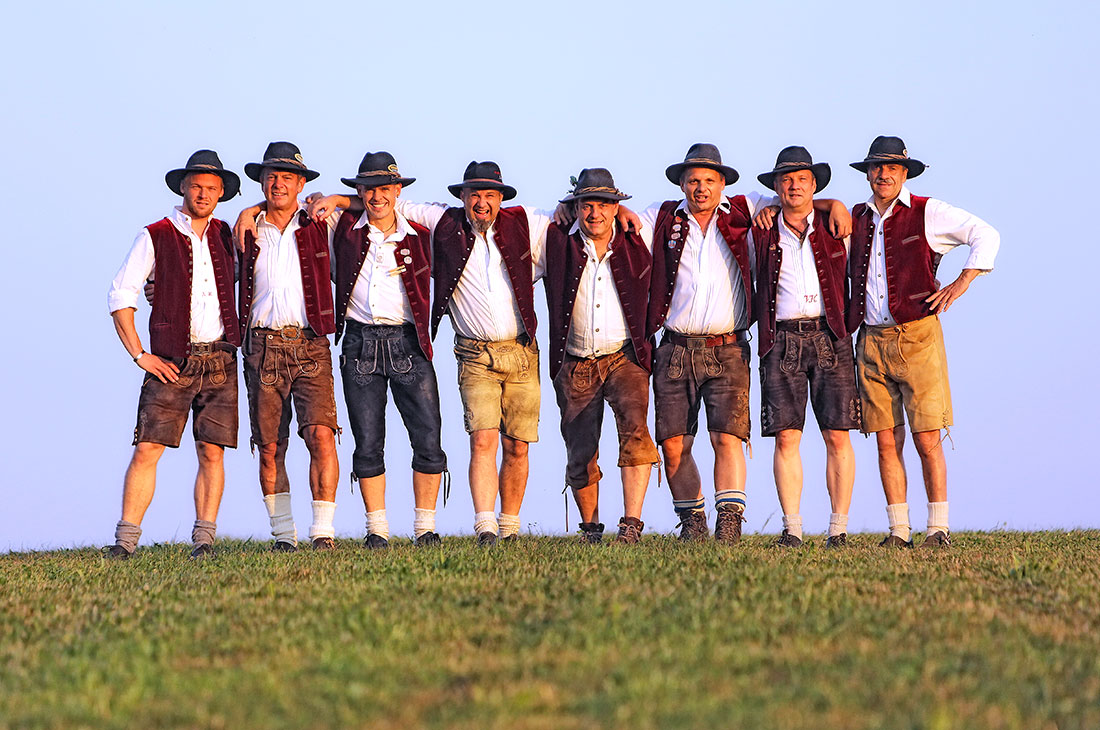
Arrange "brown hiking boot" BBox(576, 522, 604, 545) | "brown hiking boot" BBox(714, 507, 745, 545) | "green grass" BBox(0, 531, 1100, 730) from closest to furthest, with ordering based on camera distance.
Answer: "green grass" BBox(0, 531, 1100, 730) < "brown hiking boot" BBox(714, 507, 745, 545) < "brown hiking boot" BBox(576, 522, 604, 545)

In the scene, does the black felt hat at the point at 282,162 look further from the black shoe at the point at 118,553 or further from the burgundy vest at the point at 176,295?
the black shoe at the point at 118,553

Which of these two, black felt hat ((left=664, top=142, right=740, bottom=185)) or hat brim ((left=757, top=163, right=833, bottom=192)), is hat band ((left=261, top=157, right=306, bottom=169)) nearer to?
black felt hat ((left=664, top=142, right=740, bottom=185))

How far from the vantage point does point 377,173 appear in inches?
464

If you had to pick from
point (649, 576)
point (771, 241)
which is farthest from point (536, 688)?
point (771, 241)

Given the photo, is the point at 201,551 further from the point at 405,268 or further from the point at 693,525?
the point at 693,525

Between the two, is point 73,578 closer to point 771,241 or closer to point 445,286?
point 445,286

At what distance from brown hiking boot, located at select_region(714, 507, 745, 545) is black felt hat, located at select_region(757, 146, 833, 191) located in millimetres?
2940

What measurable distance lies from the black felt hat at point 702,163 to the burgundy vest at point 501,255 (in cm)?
141

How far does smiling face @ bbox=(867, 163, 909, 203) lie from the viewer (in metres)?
12.0

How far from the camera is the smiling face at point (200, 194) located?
1201cm

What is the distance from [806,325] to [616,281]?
5.45ft

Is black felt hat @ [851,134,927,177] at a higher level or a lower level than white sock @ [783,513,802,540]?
higher

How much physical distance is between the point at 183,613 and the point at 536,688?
3209 mm

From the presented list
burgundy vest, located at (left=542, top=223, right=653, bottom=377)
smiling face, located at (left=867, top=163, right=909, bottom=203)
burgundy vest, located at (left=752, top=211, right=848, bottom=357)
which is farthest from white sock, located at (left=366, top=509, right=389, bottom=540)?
smiling face, located at (left=867, top=163, right=909, bottom=203)
